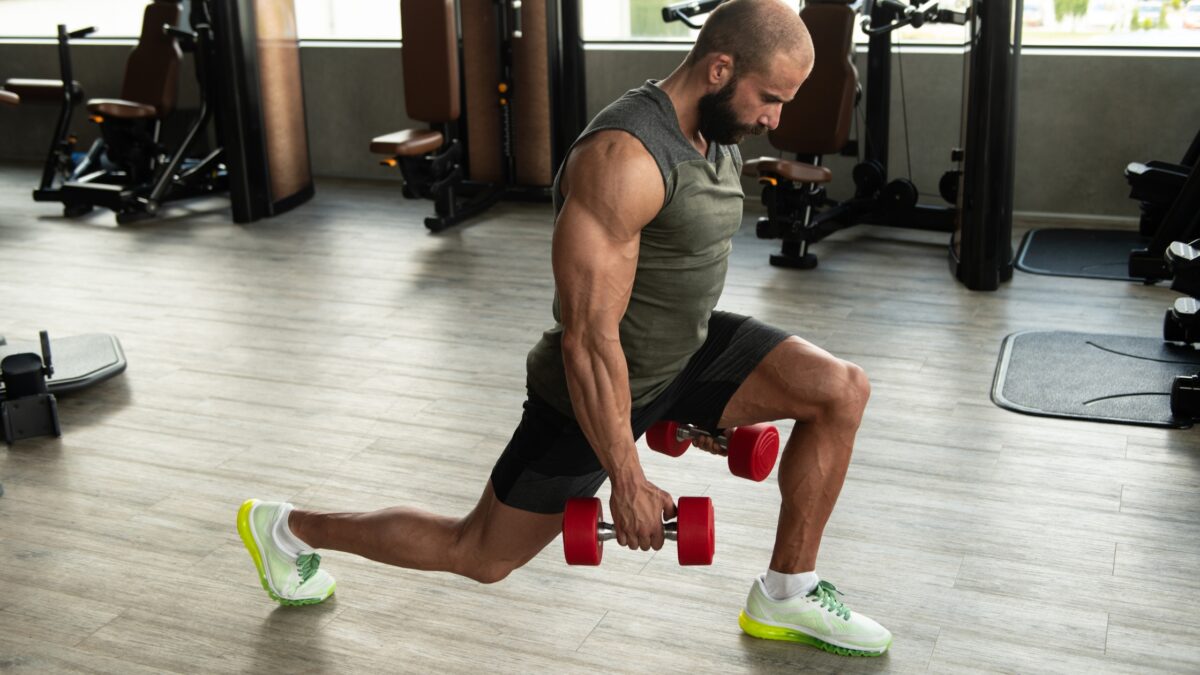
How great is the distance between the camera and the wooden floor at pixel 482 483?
2143 mm

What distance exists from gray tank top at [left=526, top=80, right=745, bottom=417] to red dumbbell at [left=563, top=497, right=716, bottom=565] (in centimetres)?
17

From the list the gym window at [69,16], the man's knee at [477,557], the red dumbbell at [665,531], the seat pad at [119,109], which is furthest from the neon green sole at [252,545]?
the gym window at [69,16]

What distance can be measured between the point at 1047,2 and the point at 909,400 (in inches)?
109

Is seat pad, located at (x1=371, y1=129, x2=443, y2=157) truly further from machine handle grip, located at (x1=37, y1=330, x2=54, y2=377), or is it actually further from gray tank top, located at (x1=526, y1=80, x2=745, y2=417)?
gray tank top, located at (x1=526, y1=80, x2=745, y2=417)

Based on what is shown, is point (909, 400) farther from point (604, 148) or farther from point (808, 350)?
point (604, 148)

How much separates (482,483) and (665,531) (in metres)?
1.12

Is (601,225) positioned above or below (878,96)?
above

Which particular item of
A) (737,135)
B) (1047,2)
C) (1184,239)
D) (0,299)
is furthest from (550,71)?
(737,135)

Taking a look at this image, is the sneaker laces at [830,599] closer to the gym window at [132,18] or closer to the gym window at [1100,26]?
the gym window at [1100,26]

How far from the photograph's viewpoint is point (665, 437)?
2074mm

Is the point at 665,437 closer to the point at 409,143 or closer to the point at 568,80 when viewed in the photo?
the point at 409,143

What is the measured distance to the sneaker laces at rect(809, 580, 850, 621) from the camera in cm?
208

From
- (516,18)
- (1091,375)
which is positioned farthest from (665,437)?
(516,18)

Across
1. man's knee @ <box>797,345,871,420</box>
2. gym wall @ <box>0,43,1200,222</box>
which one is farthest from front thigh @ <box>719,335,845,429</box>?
gym wall @ <box>0,43,1200,222</box>
